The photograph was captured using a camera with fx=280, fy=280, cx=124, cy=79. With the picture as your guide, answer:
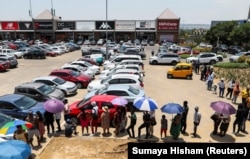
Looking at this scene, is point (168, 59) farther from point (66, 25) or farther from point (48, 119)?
point (66, 25)

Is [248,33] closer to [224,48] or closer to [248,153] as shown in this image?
[224,48]

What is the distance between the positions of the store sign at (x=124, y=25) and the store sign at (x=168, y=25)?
646cm

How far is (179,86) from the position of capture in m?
24.1

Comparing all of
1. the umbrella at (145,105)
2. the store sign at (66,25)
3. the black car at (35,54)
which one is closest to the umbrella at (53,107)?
the umbrella at (145,105)

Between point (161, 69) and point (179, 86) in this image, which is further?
point (161, 69)

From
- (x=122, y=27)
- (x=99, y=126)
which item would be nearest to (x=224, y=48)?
(x=122, y=27)

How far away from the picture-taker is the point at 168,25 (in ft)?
225

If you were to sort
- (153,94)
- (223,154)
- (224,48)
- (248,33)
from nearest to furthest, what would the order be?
(223,154), (153,94), (248,33), (224,48)

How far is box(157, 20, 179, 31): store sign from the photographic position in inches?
2677

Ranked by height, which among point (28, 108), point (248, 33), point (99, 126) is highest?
point (248, 33)

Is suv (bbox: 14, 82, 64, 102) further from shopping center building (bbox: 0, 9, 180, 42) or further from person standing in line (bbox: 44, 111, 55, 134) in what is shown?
shopping center building (bbox: 0, 9, 180, 42)

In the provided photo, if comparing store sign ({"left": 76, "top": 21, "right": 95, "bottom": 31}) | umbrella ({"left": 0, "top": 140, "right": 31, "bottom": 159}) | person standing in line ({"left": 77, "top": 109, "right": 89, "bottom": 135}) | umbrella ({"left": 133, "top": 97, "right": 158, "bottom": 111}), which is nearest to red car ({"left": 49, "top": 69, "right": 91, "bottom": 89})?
person standing in line ({"left": 77, "top": 109, "right": 89, "bottom": 135})

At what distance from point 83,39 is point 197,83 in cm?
5139

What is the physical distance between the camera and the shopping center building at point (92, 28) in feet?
227
